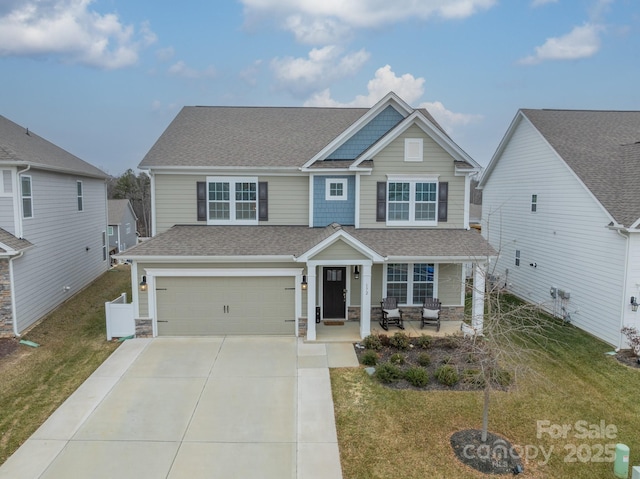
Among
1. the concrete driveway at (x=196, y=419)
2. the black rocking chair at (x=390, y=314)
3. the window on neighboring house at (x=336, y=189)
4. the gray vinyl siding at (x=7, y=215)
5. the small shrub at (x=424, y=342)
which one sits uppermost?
the window on neighboring house at (x=336, y=189)

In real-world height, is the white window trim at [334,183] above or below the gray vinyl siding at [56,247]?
above

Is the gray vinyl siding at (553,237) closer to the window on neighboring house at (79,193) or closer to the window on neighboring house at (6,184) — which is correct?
the window on neighboring house at (6,184)

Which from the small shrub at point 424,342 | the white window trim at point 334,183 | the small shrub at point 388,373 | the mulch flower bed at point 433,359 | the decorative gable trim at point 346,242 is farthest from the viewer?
the white window trim at point 334,183

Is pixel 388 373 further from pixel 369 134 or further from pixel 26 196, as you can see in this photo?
pixel 26 196

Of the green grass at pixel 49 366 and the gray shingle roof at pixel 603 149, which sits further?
the gray shingle roof at pixel 603 149

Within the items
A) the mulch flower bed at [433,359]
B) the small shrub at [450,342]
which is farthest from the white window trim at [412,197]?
the small shrub at [450,342]

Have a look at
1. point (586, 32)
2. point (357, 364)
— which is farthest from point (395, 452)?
point (586, 32)

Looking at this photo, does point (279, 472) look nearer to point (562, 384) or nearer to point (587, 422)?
point (587, 422)
